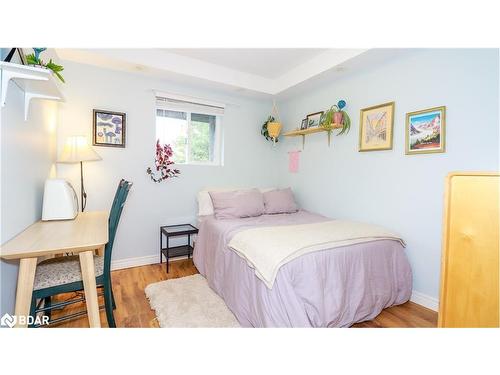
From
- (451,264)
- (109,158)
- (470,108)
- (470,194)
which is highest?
(470,108)

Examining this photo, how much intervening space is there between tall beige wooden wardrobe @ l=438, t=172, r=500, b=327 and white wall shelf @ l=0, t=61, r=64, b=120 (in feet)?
6.51

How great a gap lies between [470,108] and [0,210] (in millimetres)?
3015

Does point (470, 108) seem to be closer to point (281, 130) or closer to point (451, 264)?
point (451, 264)

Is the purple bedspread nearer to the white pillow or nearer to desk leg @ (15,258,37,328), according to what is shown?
the white pillow

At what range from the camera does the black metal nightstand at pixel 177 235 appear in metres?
2.76

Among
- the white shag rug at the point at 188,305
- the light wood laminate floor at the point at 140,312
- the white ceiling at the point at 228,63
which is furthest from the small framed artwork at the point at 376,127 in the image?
the white shag rug at the point at 188,305

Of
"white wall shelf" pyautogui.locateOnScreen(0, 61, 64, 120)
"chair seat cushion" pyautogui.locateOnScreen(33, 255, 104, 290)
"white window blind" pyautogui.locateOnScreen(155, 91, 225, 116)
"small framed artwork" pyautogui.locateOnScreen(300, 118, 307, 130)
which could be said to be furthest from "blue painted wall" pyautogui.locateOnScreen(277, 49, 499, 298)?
"white wall shelf" pyautogui.locateOnScreen(0, 61, 64, 120)

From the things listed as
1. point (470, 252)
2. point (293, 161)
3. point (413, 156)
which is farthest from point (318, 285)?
point (293, 161)

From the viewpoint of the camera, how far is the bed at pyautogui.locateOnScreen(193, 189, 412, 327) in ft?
5.07

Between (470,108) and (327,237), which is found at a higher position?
(470,108)

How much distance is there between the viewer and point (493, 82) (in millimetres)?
1729
